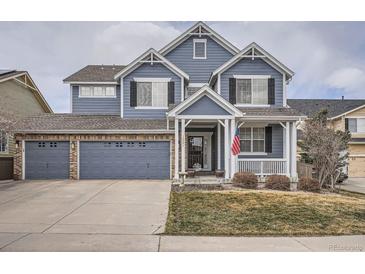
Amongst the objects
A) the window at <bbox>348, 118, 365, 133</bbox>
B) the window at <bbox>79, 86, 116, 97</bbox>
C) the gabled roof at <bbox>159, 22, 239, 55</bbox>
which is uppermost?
the gabled roof at <bbox>159, 22, 239, 55</bbox>

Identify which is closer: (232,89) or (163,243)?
(163,243)

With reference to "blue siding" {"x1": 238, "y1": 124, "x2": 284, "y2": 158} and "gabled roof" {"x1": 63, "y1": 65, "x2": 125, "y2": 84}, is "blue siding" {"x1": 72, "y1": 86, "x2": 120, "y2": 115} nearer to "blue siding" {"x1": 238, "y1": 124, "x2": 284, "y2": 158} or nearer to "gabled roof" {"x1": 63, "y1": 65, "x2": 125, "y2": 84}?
"gabled roof" {"x1": 63, "y1": 65, "x2": 125, "y2": 84}

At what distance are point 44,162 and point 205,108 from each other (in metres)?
9.13

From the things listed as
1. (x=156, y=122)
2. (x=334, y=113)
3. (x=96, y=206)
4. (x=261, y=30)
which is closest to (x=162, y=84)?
(x=156, y=122)

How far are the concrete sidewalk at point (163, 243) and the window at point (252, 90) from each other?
1133 centimetres

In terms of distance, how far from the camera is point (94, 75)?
2131 centimetres

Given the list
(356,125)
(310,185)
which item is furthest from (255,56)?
(356,125)

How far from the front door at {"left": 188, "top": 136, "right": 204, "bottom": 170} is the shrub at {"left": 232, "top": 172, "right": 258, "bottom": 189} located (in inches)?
179

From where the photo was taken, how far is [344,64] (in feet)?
60.9

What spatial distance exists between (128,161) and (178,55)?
7717mm

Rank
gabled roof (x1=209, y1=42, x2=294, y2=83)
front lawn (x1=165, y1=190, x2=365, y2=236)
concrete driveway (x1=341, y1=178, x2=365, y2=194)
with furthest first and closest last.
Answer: gabled roof (x1=209, y1=42, x2=294, y2=83)
concrete driveway (x1=341, y1=178, x2=365, y2=194)
front lawn (x1=165, y1=190, x2=365, y2=236)

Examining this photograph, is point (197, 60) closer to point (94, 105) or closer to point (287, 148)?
point (94, 105)

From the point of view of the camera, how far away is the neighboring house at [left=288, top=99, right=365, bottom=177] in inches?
1006

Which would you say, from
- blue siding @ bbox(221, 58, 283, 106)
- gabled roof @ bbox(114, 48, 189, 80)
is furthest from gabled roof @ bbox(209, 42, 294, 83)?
gabled roof @ bbox(114, 48, 189, 80)
